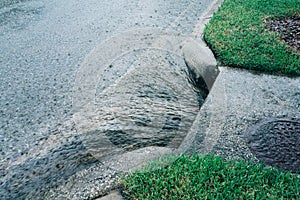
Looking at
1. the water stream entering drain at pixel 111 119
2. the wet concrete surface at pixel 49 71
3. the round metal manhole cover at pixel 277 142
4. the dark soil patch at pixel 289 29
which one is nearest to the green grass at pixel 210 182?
the round metal manhole cover at pixel 277 142

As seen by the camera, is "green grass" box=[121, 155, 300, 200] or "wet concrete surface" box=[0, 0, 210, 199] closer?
"green grass" box=[121, 155, 300, 200]

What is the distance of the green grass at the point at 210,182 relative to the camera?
2.29 m

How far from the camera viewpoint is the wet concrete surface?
261 cm

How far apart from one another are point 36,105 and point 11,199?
1278 mm

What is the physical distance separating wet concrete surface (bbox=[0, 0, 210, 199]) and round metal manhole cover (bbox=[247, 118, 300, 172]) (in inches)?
27.8

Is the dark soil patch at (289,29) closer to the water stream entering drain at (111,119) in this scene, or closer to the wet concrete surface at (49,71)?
the wet concrete surface at (49,71)

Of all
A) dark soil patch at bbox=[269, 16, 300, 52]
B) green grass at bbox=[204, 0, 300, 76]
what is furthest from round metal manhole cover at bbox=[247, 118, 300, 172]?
dark soil patch at bbox=[269, 16, 300, 52]

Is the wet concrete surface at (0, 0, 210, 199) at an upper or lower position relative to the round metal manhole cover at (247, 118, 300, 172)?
upper

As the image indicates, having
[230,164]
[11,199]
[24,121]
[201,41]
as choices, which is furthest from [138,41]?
[11,199]

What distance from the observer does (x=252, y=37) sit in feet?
15.2

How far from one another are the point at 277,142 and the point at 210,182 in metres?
0.86

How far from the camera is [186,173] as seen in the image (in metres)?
2.44

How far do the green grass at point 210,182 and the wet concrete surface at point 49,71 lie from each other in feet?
→ 1.57

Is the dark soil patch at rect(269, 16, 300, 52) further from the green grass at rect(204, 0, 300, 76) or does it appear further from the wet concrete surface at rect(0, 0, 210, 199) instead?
the wet concrete surface at rect(0, 0, 210, 199)
